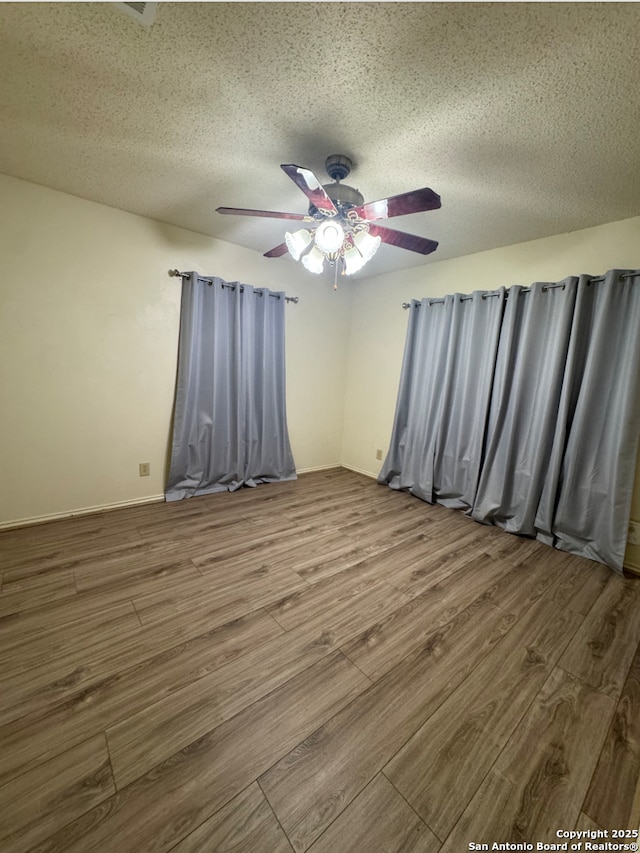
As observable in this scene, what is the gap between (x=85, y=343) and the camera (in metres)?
2.42

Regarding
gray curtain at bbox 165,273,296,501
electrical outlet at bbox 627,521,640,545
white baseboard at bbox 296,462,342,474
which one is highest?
gray curtain at bbox 165,273,296,501

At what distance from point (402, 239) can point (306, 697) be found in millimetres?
2190

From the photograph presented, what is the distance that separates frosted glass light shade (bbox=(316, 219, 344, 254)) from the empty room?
2 cm

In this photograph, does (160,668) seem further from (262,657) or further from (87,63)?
(87,63)

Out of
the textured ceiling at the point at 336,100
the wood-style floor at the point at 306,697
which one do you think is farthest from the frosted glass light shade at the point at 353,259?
the wood-style floor at the point at 306,697

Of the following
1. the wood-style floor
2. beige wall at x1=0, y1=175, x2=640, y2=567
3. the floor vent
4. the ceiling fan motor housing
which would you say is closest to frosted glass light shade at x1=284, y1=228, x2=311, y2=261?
the ceiling fan motor housing

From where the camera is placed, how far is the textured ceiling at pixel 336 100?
1046 millimetres

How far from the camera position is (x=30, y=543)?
2.11m

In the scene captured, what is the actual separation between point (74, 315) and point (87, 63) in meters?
1.56

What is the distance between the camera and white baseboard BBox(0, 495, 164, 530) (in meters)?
2.29

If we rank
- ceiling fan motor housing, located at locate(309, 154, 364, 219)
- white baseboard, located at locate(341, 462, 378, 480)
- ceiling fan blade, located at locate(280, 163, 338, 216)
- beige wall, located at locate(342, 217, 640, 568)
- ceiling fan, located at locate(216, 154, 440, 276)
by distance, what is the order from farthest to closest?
white baseboard, located at locate(341, 462, 378, 480), beige wall, located at locate(342, 217, 640, 568), ceiling fan motor housing, located at locate(309, 154, 364, 219), ceiling fan, located at locate(216, 154, 440, 276), ceiling fan blade, located at locate(280, 163, 338, 216)

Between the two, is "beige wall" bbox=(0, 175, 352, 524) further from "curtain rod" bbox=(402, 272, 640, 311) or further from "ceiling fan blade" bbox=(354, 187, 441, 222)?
"ceiling fan blade" bbox=(354, 187, 441, 222)

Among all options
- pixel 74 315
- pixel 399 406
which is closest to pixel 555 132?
pixel 399 406

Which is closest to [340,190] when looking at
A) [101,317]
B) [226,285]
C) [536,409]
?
[226,285]
